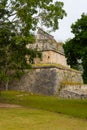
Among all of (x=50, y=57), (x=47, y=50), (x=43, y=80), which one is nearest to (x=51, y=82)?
(x=43, y=80)

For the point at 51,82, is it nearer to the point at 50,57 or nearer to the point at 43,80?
the point at 43,80

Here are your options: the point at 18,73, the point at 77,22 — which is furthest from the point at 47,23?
the point at 18,73

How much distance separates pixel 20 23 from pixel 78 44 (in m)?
4.85

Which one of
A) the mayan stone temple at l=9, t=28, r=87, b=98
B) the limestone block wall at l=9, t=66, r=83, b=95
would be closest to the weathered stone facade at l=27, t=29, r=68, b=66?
the mayan stone temple at l=9, t=28, r=87, b=98

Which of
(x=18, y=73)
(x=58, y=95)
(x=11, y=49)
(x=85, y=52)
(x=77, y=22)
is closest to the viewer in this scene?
(x=85, y=52)

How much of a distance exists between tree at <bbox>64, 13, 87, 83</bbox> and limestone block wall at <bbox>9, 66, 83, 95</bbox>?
42.4ft

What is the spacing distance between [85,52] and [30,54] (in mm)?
6833

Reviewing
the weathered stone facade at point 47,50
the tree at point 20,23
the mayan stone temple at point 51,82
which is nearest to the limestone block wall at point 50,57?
the weathered stone facade at point 47,50

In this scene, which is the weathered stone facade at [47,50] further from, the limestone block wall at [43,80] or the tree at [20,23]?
the tree at [20,23]

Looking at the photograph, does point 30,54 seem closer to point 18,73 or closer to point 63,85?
point 18,73

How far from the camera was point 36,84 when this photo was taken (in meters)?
40.3

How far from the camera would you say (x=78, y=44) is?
25.6 meters

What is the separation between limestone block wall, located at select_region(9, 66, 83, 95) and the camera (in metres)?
39.2

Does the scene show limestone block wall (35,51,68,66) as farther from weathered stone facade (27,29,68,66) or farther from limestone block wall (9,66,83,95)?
limestone block wall (9,66,83,95)
